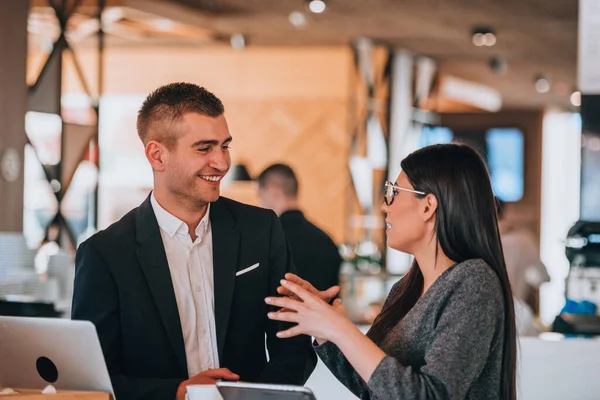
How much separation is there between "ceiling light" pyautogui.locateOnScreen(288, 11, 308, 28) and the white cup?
8.99m

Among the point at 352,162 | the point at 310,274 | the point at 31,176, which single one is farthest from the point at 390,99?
the point at 310,274

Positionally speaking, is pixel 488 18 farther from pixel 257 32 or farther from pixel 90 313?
pixel 90 313

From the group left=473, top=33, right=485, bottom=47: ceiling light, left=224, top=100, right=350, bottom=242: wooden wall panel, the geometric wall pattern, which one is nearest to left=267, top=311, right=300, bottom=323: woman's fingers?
the geometric wall pattern

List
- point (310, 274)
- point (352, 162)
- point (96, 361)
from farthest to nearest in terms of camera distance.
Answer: point (352, 162), point (310, 274), point (96, 361)

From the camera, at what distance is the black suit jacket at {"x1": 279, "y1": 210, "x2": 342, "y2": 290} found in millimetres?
5578

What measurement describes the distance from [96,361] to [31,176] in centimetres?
660

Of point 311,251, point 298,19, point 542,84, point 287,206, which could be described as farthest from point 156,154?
point 542,84

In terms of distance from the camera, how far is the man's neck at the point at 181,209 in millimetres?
2602

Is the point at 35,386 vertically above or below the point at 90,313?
below

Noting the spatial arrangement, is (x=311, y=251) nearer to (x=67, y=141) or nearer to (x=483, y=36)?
(x=67, y=141)

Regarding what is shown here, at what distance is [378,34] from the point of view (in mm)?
12508

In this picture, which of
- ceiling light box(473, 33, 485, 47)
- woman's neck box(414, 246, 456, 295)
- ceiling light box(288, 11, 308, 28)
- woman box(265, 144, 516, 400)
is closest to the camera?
woman box(265, 144, 516, 400)

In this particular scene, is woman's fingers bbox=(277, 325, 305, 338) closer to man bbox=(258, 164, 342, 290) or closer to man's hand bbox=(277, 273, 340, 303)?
man's hand bbox=(277, 273, 340, 303)

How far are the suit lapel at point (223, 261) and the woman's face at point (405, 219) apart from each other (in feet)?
1.41
